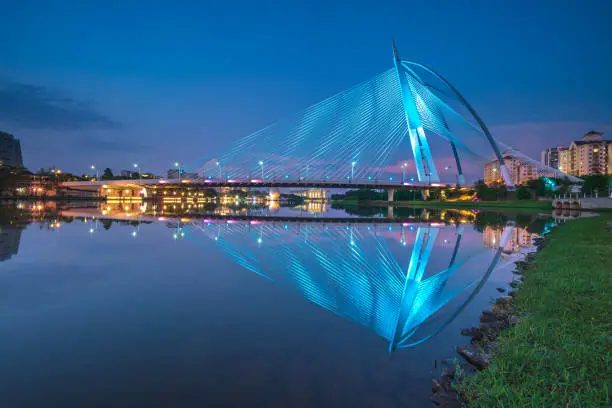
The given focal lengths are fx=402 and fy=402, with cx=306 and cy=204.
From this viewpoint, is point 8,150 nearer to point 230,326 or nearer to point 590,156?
point 230,326

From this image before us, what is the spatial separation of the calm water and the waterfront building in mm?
172070

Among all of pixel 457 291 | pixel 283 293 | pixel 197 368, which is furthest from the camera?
pixel 457 291

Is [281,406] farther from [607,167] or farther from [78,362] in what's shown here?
[607,167]

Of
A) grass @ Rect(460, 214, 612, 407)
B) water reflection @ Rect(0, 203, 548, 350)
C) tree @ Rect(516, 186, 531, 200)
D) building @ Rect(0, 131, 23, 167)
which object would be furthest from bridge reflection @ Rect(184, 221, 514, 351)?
building @ Rect(0, 131, 23, 167)

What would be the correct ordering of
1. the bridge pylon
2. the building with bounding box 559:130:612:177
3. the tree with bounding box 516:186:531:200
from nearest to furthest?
the bridge pylon
the tree with bounding box 516:186:531:200
the building with bounding box 559:130:612:177

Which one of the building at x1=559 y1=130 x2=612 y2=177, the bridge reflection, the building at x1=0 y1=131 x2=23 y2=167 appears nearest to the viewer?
the bridge reflection

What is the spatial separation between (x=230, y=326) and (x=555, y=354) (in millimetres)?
5101

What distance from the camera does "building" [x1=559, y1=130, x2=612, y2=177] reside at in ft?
497

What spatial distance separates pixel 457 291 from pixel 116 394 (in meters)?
8.58

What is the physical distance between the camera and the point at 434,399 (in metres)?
4.84

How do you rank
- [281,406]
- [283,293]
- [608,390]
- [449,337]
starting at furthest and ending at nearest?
[283,293]
[449,337]
[281,406]
[608,390]

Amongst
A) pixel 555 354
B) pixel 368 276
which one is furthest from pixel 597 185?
pixel 555 354

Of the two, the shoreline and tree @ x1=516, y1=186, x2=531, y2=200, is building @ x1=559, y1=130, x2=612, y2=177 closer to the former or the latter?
tree @ x1=516, y1=186, x2=531, y2=200

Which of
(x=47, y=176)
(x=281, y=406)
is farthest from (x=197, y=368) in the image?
(x=47, y=176)
